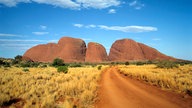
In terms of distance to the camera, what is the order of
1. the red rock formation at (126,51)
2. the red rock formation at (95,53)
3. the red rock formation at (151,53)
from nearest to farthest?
the red rock formation at (95,53) < the red rock formation at (126,51) < the red rock formation at (151,53)

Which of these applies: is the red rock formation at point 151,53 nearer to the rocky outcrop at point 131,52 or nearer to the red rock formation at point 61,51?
the rocky outcrop at point 131,52

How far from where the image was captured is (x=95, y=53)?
134 m

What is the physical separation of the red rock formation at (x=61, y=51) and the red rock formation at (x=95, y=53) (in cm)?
367

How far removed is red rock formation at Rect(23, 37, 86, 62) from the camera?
419 ft

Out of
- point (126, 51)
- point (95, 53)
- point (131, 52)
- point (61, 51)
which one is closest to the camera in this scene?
point (61, 51)

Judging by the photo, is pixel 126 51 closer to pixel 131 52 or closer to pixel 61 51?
pixel 131 52

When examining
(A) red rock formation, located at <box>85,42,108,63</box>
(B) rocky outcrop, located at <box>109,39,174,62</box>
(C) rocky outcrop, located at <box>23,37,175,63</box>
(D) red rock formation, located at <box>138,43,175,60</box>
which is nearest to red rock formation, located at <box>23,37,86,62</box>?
(C) rocky outcrop, located at <box>23,37,175,63</box>

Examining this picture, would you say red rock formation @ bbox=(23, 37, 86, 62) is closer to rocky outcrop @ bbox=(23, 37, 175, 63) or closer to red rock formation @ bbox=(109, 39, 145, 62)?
rocky outcrop @ bbox=(23, 37, 175, 63)

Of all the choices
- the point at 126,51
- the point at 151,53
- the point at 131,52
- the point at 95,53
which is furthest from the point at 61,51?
the point at 151,53

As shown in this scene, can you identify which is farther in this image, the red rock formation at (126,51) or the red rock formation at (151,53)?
the red rock formation at (151,53)

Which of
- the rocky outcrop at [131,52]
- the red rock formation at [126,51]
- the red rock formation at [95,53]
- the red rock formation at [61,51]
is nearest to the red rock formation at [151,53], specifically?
the rocky outcrop at [131,52]

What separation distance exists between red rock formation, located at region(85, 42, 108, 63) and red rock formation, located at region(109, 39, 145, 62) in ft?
24.0

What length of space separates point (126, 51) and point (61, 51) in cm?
4597

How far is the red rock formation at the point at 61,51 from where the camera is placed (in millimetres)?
127787
